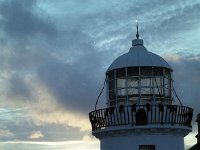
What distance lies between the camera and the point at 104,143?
72.6 feet

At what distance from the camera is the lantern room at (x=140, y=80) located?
21.5 m

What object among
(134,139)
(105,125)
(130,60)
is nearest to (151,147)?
(134,139)

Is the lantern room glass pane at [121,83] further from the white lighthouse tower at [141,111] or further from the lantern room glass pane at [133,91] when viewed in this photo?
the lantern room glass pane at [133,91]

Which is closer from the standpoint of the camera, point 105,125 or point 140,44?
point 105,125

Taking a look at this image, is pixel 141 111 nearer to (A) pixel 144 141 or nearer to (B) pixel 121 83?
(A) pixel 144 141

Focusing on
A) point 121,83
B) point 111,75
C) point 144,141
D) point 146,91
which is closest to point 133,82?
point 121,83

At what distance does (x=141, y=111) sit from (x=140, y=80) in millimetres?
1344

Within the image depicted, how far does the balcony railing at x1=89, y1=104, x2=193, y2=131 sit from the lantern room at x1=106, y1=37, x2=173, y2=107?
1.61 ft

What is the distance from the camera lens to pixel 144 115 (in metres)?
20.9

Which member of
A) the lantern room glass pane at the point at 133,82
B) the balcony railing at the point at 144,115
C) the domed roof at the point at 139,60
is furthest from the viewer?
the domed roof at the point at 139,60

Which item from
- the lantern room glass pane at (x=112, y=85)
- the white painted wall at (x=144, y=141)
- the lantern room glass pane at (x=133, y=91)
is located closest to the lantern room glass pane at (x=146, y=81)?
the lantern room glass pane at (x=133, y=91)

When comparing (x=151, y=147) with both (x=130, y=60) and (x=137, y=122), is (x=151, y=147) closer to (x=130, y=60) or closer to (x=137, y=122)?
(x=137, y=122)

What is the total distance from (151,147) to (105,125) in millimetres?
2101

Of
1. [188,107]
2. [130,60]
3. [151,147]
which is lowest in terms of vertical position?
[151,147]
